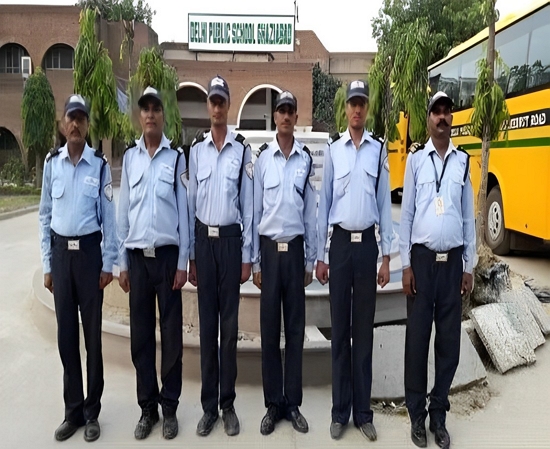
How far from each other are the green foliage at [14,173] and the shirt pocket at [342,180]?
2314 centimetres

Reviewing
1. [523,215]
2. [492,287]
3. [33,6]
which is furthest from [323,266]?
[33,6]

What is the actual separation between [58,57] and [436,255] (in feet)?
96.0

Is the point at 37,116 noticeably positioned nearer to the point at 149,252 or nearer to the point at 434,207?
the point at 149,252

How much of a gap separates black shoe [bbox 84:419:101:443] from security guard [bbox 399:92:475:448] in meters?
1.99

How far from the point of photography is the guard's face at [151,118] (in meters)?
3.41

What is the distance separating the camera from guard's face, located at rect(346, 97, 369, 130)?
3385 mm

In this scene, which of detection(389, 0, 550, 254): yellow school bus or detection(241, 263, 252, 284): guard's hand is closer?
detection(241, 263, 252, 284): guard's hand

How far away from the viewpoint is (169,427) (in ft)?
11.4

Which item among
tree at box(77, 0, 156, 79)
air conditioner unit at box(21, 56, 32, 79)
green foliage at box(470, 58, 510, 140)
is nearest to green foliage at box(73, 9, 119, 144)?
green foliage at box(470, 58, 510, 140)

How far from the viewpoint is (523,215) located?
850 centimetres

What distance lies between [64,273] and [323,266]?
160cm

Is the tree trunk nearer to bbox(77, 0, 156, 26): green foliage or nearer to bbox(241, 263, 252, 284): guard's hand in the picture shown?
bbox(241, 263, 252, 284): guard's hand

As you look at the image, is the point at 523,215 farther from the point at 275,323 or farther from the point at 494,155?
the point at 275,323

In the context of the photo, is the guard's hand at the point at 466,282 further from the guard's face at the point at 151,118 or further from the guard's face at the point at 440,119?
the guard's face at the point at 151,118
